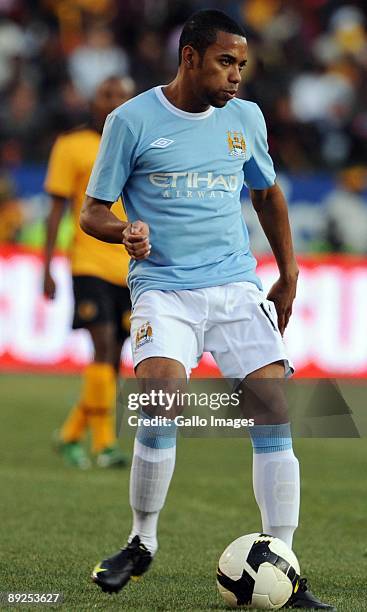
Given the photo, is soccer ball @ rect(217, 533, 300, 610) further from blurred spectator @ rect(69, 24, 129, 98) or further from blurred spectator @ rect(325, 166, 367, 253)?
blurred spectator @ rect(69, 24, 129, 98)

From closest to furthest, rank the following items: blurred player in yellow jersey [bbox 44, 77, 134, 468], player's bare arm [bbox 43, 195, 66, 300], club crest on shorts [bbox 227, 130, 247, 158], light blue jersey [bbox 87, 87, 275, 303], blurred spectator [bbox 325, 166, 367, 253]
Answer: light blue jersey [bbox 87, 87, 275, 303]
club crest on shorts [bbox 227, 130, 247, 158]
blurred player in yellow jersey [bbox 44, 77, 134, 468]
player's bare arm [bbox 43, 195, 66, 300]
blurred spectator [bbox 325, 166, 367, 253]

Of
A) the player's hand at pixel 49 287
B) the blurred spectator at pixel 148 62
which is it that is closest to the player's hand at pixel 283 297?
the player's hand at pixel 49 287

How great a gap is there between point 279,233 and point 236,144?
1.41 feet

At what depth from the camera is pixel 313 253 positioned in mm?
15086

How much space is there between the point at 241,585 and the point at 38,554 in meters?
1.42

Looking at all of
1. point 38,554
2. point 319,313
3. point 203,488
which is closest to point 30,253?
point 319,313

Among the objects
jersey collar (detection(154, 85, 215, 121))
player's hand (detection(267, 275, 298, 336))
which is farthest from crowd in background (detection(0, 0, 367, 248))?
jersey collar (detection(154, 85, 215, 121))

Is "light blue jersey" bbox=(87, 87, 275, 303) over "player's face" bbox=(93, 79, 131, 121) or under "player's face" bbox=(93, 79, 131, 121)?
over

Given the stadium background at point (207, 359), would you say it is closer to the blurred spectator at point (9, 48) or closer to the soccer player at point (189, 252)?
the blurred spectator at point (9, 48)

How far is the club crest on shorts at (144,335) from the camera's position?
478 centimetres

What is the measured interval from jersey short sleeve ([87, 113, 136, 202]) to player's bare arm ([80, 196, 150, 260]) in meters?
0.05

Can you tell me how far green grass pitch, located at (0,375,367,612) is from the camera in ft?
16.4

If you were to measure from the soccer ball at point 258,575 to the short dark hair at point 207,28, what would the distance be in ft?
5.81

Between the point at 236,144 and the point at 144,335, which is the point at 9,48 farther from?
the point at 144,335
